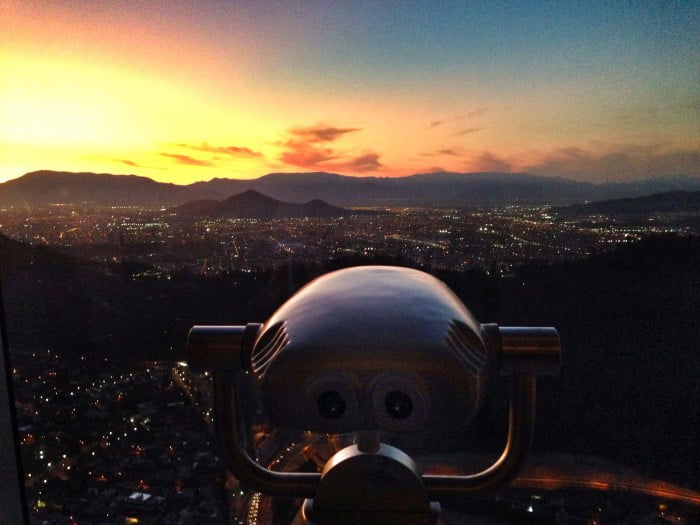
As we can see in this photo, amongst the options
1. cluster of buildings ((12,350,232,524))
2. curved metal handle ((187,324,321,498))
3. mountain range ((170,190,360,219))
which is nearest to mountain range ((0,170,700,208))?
mountain range ((170,190,360,219))

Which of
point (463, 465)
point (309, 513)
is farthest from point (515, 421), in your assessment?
point (463, 465)

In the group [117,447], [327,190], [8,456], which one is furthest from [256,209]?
[8,456]

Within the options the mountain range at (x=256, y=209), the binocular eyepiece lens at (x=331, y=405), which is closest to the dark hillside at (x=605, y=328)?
the mountain range at (x=256, y=209)

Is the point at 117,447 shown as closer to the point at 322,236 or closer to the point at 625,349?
the point at 322,236

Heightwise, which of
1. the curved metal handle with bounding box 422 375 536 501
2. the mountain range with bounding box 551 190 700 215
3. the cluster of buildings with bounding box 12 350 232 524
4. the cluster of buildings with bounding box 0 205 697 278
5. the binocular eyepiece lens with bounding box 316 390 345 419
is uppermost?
the mountain range with bounding box 551 190 700 215

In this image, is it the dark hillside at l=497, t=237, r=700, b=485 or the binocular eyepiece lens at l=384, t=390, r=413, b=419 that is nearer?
the binocular eyepiece lens at l=384, t=390, r=413, b=419

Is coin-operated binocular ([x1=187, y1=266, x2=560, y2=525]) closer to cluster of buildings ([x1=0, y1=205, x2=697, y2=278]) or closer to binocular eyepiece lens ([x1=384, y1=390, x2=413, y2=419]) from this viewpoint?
binocular eyepiece lens ([x1=384, y1=390, x2=413, y2=419])

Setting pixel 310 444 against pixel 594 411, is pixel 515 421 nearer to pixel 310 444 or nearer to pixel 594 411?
pixel 310 444
